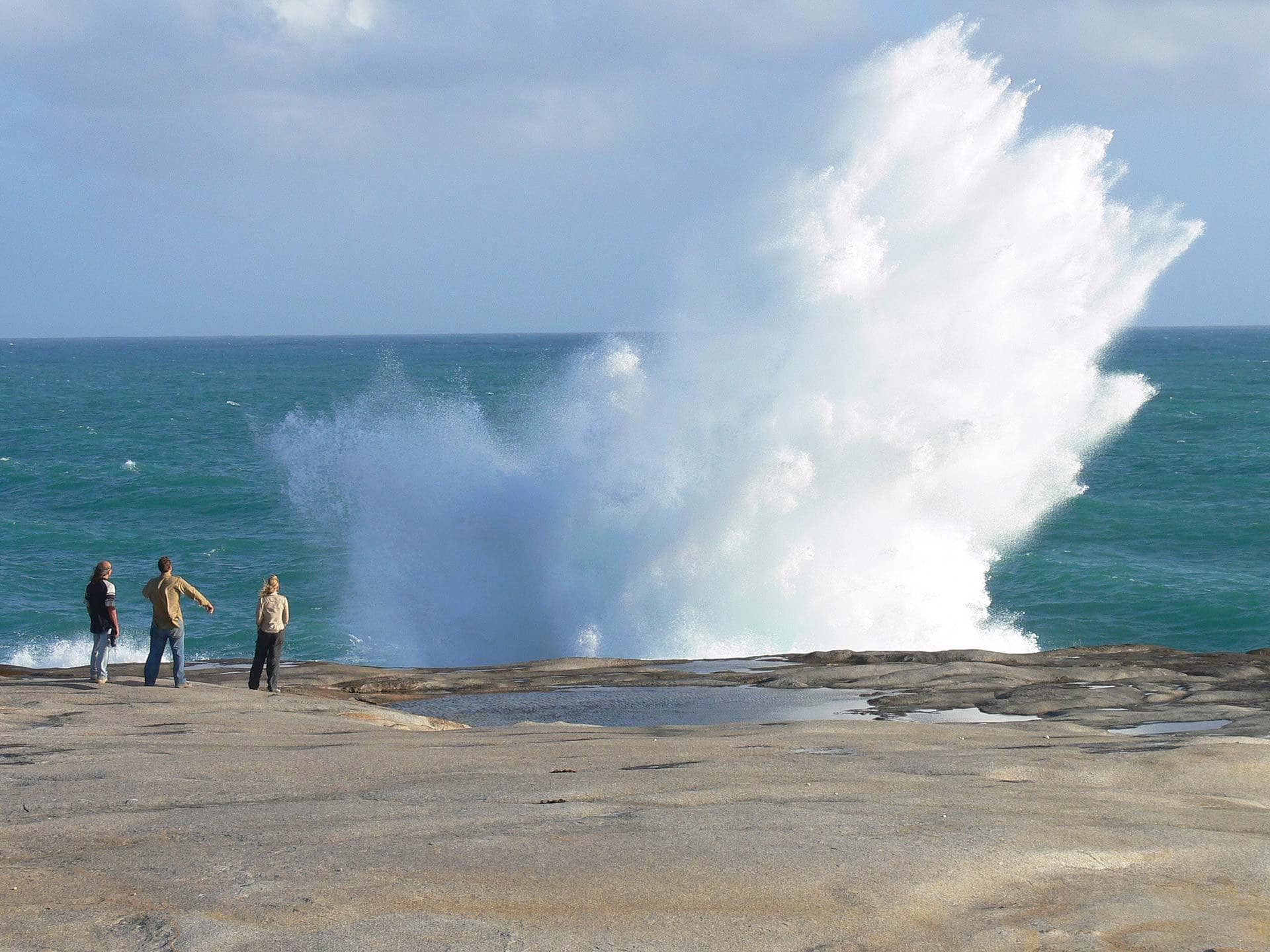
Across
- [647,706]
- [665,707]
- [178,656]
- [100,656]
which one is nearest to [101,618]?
[100,656]

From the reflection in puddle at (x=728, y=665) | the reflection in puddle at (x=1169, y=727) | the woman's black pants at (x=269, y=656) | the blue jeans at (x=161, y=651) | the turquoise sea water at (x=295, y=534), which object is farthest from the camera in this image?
the turquoise sea water at (x=295, y=534)

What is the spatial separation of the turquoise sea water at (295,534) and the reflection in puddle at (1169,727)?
13355 mm

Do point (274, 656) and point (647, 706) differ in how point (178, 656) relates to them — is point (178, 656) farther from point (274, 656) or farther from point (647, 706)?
point (647, 706)

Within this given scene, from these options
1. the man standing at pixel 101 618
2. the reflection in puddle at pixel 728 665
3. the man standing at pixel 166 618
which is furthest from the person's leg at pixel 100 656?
the reflection in puddle at pixel 728 665

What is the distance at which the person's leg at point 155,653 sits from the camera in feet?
48.6

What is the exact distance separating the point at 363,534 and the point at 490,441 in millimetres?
3586

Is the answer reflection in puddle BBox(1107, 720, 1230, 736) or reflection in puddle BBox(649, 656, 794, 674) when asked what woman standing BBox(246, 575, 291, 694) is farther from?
reflection in puddle BBox(1107, 720, 1230, 736)

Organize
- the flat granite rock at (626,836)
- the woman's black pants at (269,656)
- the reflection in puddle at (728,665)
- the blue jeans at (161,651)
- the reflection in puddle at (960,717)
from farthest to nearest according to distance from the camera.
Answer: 1. the reflection in puddle at (728,665)
2. the woman's black pants at (269,656)
3. the blue jeans at (161,651)
4. the reflection in puddle at (960,717)
5. the flat granite rock at (626,836)

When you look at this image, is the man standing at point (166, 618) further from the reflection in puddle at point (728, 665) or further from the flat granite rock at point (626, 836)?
the reflection in puddle at point (728, 665)

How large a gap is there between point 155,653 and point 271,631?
1315 millimetres

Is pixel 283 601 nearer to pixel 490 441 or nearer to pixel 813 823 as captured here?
pixel 813 823

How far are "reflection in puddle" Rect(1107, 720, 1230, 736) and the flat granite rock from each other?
22 centimetres

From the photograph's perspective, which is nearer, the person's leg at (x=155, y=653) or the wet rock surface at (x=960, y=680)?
the wet rock surface at (x=960, y=680)

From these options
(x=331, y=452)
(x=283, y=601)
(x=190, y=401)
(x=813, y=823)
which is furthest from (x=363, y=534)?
(x=190, y=401)
